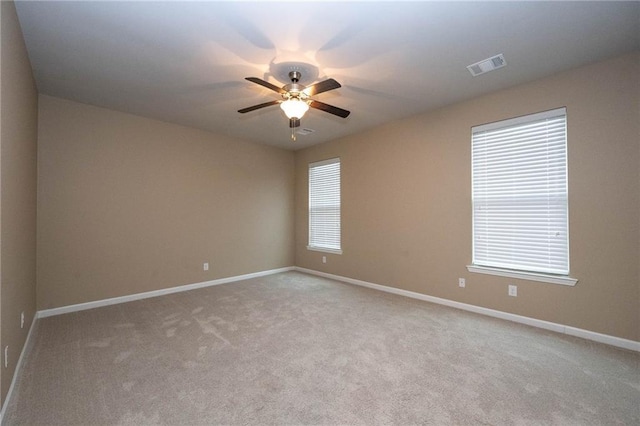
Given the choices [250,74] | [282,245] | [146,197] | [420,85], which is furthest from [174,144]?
[420,85]

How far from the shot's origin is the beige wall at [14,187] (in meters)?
1.77

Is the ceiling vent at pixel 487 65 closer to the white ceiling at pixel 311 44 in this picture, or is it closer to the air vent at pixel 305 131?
the white ceiling at pixel 311 44

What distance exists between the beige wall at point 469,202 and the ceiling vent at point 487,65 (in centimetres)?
65

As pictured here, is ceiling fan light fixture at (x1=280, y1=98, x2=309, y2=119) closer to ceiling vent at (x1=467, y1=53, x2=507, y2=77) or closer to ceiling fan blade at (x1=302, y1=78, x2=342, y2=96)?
ceiling fan blade at (x1=302, y1=78, x2=342, y2=96)

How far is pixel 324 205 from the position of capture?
5594 millimetres

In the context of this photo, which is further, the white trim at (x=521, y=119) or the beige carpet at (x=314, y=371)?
the white trim at (x=521, y=119)

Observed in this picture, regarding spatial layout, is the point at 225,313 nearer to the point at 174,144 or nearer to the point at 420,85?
the point at 174,144

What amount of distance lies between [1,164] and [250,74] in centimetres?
204

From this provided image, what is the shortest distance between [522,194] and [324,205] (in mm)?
3265

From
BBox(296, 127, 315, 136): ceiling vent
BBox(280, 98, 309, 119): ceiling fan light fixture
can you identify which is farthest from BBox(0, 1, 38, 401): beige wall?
BBox(296, 127, 315, 136): ceiling vent

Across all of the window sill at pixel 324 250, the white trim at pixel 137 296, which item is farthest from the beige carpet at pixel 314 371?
the window sill at pixel 324 250

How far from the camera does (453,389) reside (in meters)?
1.97

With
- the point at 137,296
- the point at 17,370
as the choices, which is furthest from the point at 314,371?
the point at 137,296

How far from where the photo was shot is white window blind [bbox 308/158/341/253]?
211 inches
